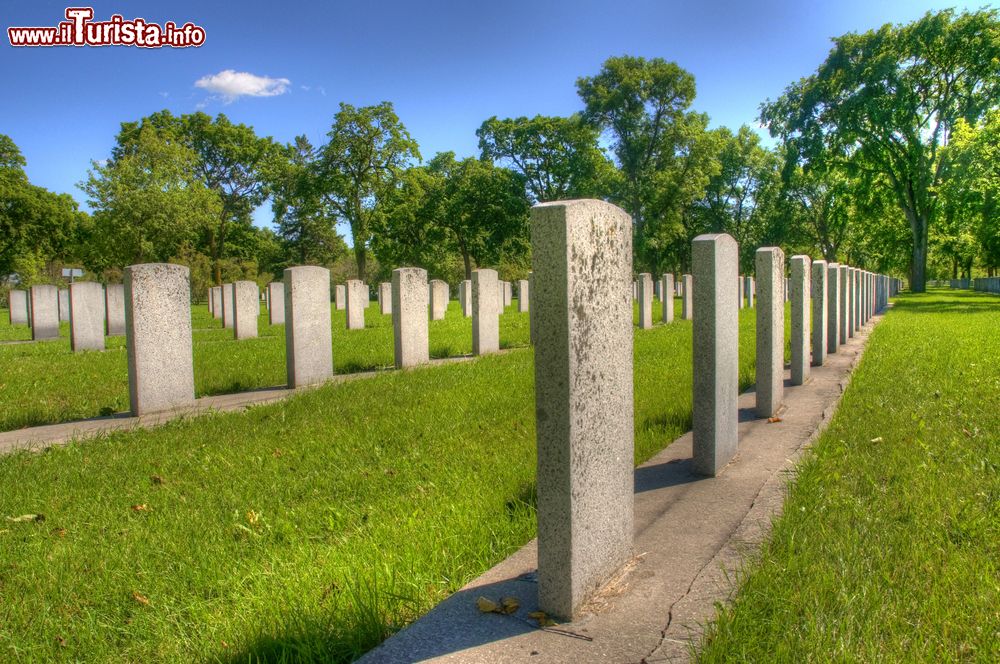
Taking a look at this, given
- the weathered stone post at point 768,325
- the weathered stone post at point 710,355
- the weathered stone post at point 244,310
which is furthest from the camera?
the weathered stone post at point 244,310

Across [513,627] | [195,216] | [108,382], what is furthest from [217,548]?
[195,216]

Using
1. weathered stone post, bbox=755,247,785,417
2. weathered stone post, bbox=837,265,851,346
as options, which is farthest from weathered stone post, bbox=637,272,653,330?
weathered stone post, bbox=755,247,785,417

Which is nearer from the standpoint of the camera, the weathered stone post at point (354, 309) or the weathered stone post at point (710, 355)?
the weathered stone post at point (710, 355)

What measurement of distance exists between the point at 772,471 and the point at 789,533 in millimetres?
1329

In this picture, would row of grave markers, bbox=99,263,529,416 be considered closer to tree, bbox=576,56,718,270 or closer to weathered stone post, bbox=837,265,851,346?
weathered stone post, bbox=837,265,851,346

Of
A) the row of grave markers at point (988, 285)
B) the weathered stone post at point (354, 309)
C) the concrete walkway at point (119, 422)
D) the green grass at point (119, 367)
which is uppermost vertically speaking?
the row of grave markers at point (988, 285)

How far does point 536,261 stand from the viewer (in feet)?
8.22

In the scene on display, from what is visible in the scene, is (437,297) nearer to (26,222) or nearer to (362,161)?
(362,161)

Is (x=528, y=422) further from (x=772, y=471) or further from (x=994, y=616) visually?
(x=994, y=616)

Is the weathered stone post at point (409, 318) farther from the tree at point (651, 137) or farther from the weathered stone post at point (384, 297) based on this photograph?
the tree at point (651, 137)

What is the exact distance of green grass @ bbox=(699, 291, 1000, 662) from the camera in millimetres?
2301

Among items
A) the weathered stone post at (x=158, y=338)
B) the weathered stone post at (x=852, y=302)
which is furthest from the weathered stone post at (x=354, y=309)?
the weathered stone post at (x=852, y=302)

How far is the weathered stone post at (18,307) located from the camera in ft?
81.4

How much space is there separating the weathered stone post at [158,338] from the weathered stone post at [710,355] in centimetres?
554
